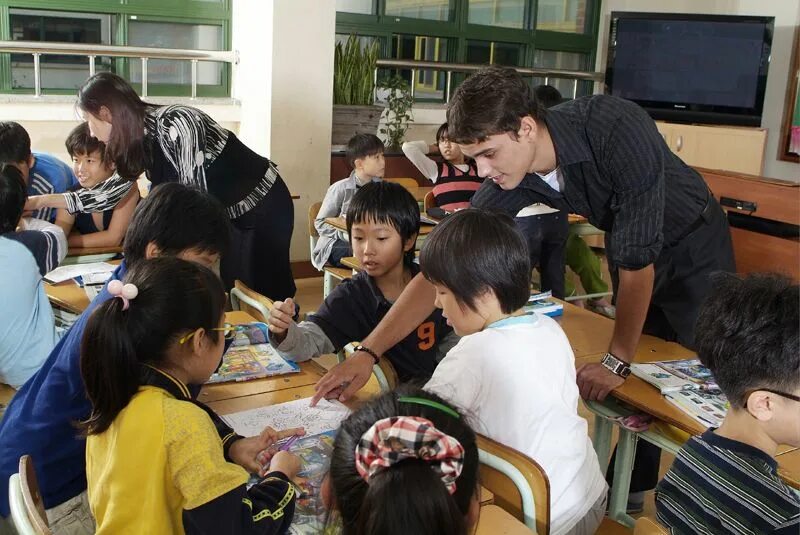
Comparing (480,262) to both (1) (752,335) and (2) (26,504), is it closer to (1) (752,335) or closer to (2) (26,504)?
(1) (752,335)

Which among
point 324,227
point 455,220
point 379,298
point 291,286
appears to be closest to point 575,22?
point 324,227

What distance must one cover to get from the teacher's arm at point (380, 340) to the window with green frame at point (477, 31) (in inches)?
151

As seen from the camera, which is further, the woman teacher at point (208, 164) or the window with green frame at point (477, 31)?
the window with green frame at point (477, 31)

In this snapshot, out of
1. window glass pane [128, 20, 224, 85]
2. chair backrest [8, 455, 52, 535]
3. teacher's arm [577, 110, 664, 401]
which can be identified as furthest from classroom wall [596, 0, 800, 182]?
chair backrest [8, 455, 52, 535]

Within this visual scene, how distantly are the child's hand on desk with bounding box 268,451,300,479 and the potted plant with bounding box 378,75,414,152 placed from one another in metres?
4.29

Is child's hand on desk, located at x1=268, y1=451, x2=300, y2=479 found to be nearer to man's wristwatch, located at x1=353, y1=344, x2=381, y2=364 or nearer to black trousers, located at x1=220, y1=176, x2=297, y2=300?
man's wristwatch, located at x1=353, y1=344, x2=381, y2=364

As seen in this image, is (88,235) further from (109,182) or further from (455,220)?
(455,220)

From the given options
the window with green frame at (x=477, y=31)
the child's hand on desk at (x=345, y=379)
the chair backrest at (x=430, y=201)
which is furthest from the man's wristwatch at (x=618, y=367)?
the window with green frame at (x=477, y=31)

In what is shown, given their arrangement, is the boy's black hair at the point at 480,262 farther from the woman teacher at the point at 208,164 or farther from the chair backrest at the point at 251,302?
the woman teacher at the point at 208,164

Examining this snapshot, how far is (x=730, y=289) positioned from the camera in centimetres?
144

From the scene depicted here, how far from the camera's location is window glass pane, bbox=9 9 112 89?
455 cm

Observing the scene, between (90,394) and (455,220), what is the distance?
74 cm

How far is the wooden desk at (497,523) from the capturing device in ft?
4.04

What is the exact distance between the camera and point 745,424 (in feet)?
4.52
